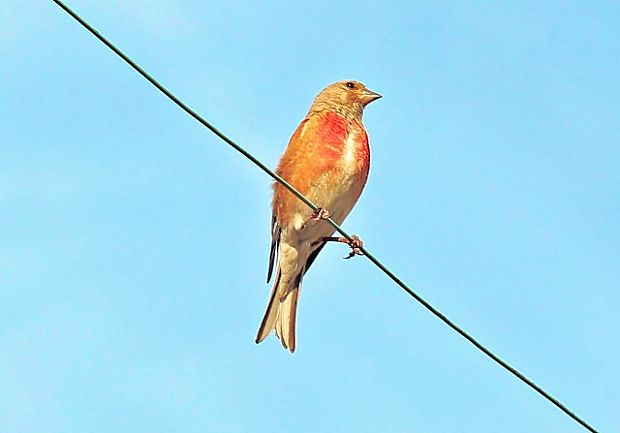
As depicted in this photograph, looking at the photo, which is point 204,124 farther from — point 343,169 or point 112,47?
point 343,169

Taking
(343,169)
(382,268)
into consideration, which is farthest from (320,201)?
(382,268)

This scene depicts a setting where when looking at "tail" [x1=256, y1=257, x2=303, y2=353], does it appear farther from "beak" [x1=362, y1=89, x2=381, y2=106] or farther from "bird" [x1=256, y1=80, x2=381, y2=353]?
"beak" [x1=362, y1=89, x2=381, y2=106]

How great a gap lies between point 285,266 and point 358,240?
3.58 feet

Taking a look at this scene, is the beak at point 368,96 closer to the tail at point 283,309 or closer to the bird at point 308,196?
the bird at point 308,196

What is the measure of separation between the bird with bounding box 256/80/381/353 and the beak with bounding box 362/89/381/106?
16.6 inches

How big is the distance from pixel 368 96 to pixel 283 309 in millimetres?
1942

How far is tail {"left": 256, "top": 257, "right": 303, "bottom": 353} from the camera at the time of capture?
7988 mm

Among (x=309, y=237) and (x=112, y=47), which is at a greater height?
(x=309, y=237)

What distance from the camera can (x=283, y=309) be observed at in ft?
26.7

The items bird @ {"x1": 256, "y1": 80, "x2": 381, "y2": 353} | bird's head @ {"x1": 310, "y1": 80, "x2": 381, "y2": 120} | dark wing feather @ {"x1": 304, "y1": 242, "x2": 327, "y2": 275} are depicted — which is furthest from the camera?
bird's head @ {"x1": 310, "y1": 80, "x2": 381, "y2": 120}

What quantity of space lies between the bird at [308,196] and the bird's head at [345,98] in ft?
0.32

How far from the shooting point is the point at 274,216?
326 inches

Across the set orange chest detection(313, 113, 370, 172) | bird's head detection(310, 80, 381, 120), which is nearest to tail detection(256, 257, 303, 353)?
orange chest detection(313, 113, 370, 172)

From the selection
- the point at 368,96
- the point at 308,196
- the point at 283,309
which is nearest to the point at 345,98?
the point at 368,96
